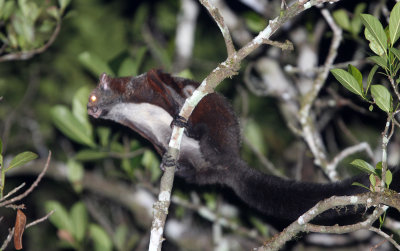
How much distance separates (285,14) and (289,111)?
9.54 ft

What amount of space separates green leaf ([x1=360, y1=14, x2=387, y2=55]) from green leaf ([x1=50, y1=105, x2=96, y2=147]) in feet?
9.90

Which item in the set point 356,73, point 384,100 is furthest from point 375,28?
point 384,100

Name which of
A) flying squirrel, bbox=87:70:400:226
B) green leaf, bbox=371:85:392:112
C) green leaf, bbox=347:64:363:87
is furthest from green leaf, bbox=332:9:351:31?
green leaf, bbox=371:85:392:112

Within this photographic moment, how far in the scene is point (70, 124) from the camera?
16.4ft

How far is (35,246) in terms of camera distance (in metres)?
7.82

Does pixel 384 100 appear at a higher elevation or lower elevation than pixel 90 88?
lower

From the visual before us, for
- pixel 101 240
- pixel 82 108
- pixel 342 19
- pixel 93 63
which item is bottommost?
pixel 101 240

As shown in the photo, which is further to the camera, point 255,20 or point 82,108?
point 255,20

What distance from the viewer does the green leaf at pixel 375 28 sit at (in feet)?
9.58

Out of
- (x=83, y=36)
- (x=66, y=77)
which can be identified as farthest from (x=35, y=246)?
(x=83, y=36)

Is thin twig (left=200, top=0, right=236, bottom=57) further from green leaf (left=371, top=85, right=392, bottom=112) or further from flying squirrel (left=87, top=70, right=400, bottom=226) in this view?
green leaf (left=371, top=85, right=392, bottom=112)

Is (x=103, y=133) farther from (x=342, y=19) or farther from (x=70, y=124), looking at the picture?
(x=342, y=19)

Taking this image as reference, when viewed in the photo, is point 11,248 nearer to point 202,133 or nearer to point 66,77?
point 66,77

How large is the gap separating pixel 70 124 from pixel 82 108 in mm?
192
